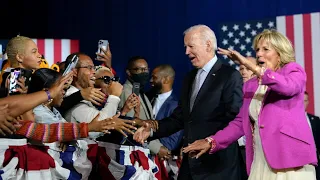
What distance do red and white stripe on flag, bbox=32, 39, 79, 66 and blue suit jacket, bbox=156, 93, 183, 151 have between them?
5.47 feet

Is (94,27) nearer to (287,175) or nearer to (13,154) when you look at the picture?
(13,154)

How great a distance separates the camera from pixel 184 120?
4344 millimetres

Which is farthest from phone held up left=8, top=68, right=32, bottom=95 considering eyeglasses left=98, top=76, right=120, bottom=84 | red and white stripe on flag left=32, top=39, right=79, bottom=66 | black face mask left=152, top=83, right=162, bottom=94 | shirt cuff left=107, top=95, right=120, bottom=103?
red and white stripe on flag left=32, top=39, right=79, bottom=66

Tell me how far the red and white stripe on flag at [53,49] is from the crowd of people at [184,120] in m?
2.46

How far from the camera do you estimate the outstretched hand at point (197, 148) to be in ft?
12.8

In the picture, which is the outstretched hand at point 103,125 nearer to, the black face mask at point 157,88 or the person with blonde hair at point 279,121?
the person with blonde hair at point 279,121

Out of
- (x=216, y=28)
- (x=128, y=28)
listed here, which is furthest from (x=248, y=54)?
(x=128, y=28)

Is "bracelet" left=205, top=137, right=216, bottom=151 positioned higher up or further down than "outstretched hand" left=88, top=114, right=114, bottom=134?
further down

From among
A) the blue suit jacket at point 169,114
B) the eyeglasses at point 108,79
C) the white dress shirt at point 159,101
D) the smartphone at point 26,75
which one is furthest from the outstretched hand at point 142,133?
the white dress shirt at point 159,101

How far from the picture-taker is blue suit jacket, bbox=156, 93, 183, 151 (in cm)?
610

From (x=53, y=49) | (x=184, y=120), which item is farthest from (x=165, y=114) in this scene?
(x=184, y=120)

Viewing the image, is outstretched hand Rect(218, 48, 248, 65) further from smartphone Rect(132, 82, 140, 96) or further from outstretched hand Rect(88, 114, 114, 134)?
smartphone Rect(132, 82, 140, 96)

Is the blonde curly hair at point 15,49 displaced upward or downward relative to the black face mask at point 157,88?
upward

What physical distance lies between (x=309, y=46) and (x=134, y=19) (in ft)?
8.05
